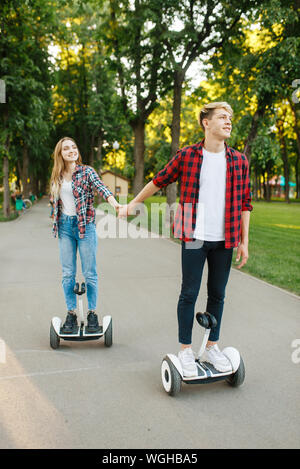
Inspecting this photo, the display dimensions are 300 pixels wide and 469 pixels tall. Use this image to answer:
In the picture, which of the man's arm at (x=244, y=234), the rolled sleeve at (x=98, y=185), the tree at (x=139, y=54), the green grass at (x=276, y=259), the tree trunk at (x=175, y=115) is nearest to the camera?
the man's arm at (x=244, y=234)

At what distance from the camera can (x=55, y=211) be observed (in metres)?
4.11

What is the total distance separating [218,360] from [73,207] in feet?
6.37

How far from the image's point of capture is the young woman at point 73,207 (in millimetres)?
4016

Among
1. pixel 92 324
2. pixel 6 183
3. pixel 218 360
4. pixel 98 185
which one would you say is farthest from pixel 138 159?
pixel 218 360

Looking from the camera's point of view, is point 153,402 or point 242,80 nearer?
point 153,402

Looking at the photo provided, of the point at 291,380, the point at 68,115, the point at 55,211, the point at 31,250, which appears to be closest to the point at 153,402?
the point at 291,380

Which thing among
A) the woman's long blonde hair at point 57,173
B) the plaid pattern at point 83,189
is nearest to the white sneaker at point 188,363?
the plaid pattern at point 83,189

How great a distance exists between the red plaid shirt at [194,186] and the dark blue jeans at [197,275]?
0.10m

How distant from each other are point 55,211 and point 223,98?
11510 mm

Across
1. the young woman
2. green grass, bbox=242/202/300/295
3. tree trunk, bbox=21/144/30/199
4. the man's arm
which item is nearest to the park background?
green grass, bbox=242/202/300/295

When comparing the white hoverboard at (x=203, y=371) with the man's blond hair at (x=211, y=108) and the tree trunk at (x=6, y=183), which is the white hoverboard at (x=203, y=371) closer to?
the man's blond hair at (x=211, y=108)

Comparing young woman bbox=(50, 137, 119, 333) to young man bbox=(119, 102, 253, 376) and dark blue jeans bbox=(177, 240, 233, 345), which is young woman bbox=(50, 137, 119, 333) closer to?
young man bbox=(119, 102, 253, 376)

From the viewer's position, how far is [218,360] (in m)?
3.31
